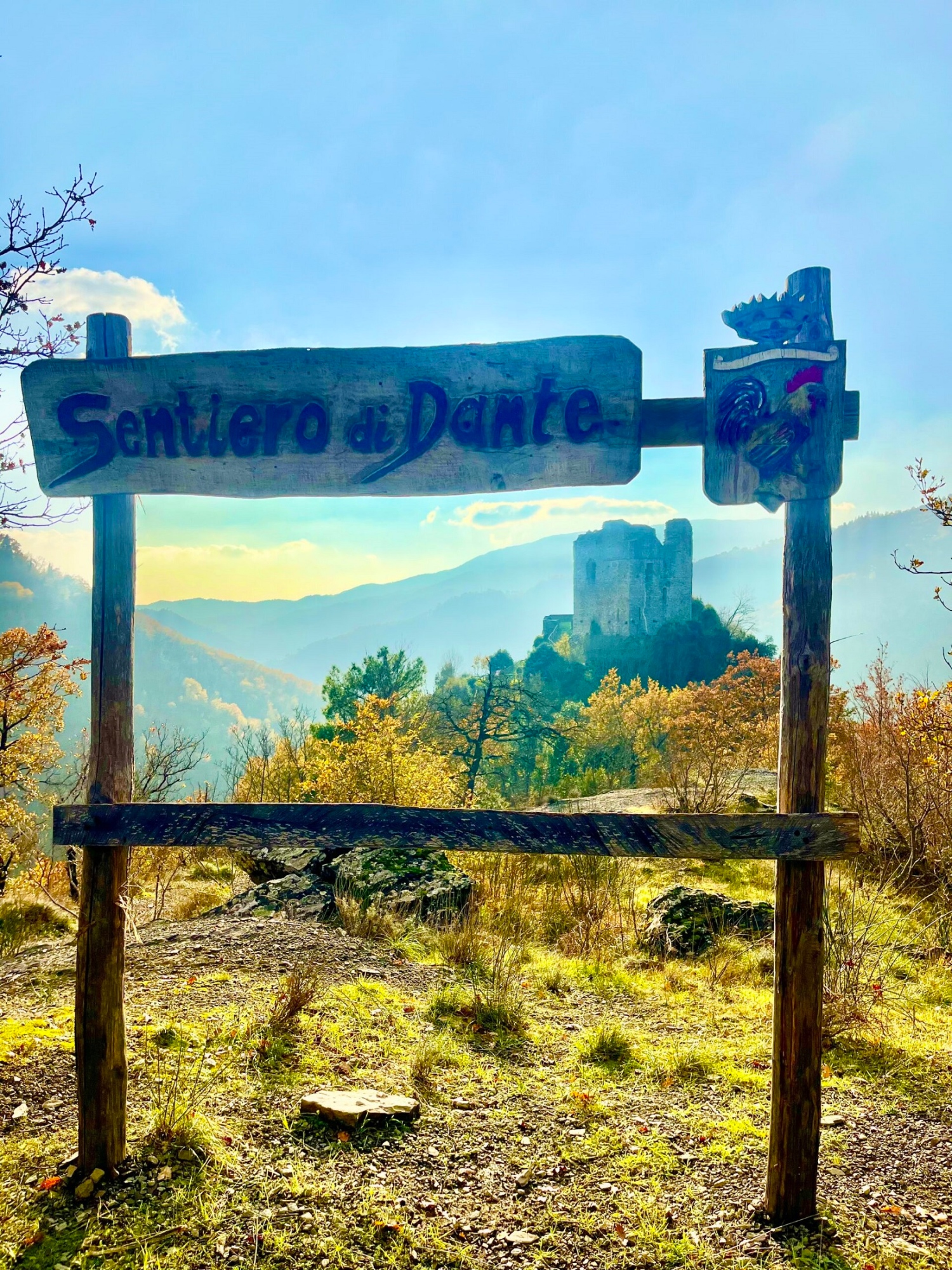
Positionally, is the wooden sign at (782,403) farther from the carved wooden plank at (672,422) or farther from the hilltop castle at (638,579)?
the hilltop castle at (638,579)

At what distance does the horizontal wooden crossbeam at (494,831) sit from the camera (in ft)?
8.54

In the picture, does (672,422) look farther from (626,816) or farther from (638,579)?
(638,579)

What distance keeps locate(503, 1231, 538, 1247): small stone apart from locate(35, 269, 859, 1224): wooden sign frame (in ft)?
2.96

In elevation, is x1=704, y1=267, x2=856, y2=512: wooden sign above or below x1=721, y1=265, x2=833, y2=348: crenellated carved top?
below

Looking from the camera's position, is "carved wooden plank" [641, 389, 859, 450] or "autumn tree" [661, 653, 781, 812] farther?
"autumn tree" [661, 653, 781, 812]

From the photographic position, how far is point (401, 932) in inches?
236

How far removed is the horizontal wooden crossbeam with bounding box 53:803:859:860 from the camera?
2602 mm

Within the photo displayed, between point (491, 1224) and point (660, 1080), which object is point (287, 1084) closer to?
point (491, 1224)

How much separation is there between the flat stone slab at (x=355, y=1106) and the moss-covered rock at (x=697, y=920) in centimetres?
328

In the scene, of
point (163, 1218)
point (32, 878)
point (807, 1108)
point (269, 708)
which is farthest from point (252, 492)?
point (269, 708)

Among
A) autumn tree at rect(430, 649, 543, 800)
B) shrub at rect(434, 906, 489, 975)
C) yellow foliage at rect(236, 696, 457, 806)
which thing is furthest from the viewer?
autumn tree at rect(430, 649, 543, 800)

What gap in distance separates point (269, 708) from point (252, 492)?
410ft

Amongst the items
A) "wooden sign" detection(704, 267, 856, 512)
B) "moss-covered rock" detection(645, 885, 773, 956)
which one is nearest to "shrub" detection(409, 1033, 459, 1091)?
"moss-covered rock" detection(645, 885, 773, 956)

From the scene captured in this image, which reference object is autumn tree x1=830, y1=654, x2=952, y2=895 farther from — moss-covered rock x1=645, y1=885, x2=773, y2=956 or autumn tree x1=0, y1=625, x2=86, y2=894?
autumn tree x1=0, y1=625, x2=86, y2=894
